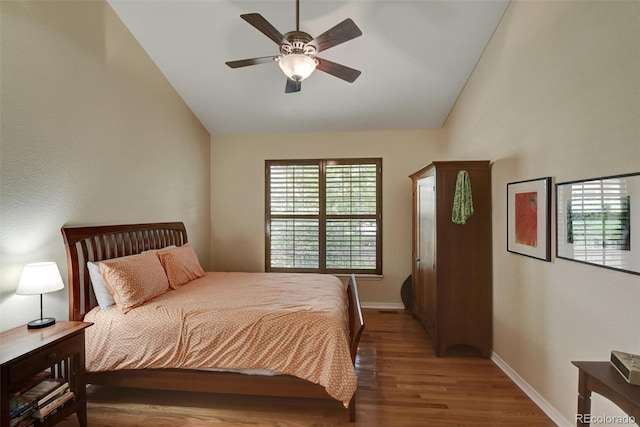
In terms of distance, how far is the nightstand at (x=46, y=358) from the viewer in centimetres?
153

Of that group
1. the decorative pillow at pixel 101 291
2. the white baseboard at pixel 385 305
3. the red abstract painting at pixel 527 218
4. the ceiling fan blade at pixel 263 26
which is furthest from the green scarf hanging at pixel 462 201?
the decorative pillow at pixel 101 291

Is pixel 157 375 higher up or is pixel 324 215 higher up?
pixel 324 215

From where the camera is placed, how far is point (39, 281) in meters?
1.94

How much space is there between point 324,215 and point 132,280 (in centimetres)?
280

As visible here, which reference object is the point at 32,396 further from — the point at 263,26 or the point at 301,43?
the point at 301,43

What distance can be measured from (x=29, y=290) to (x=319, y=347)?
192cm

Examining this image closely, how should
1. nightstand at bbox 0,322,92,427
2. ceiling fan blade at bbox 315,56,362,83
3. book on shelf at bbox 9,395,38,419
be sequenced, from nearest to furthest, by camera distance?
1. nightstand at bbox 0,322,92,427
2. book on shelf at bbox 9,395,38,419
3. ceiling fan blade at bbox 315,56,362,83

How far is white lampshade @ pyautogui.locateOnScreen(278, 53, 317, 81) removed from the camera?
2092mm

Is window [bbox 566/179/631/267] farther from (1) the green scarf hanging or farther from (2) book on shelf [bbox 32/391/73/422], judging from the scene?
(2) book on shelf [bbox 32/391/73/422]

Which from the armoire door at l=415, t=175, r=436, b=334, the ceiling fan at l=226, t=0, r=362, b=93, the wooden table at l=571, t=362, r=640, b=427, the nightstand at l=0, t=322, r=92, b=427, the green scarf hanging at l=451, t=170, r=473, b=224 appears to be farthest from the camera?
the armoire door at l=415, t=175, r=436, b=334

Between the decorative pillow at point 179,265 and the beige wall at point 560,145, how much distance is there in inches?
126

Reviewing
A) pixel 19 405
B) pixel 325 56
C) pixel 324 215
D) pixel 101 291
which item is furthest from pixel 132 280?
pixel 325 56

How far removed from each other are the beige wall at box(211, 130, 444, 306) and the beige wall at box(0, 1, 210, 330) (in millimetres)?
1170

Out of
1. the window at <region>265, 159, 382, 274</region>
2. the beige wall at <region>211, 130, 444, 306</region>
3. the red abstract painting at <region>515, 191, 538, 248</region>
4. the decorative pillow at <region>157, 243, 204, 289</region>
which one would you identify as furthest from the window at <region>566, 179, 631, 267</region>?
the decorative pillow at <region>157, 243, 204, 289</region>
